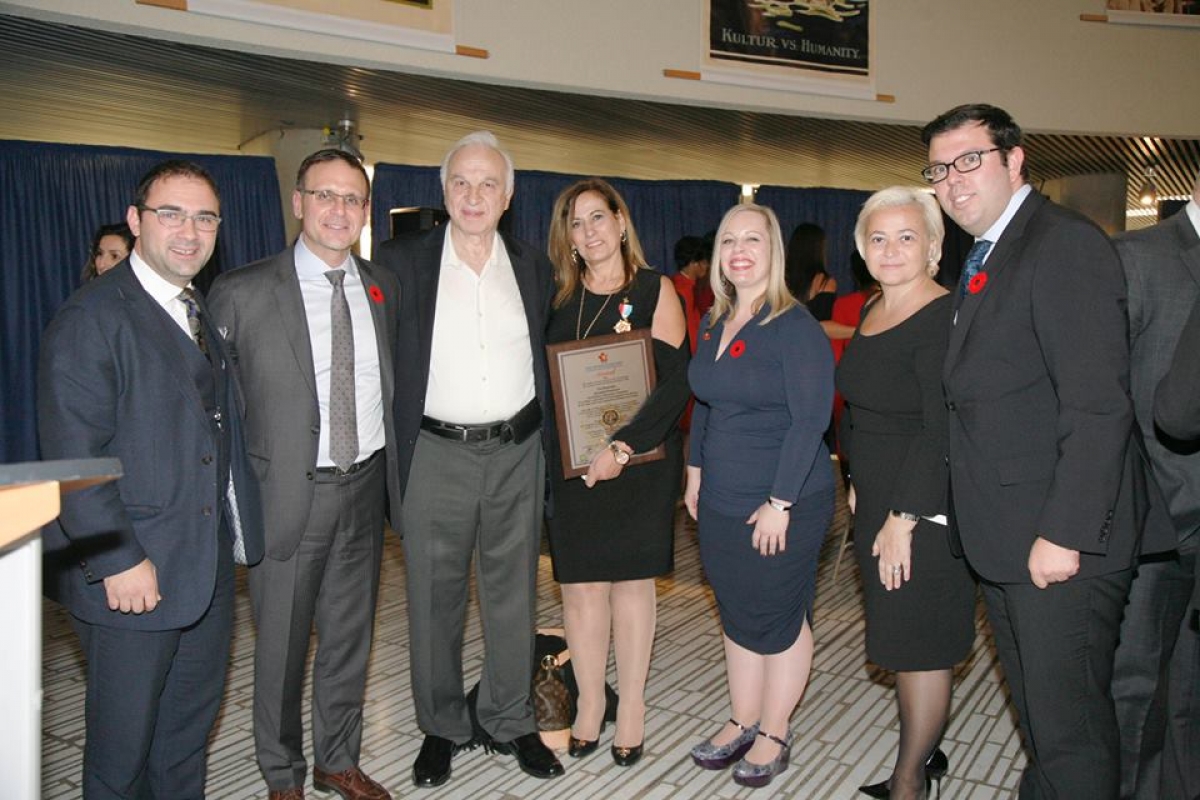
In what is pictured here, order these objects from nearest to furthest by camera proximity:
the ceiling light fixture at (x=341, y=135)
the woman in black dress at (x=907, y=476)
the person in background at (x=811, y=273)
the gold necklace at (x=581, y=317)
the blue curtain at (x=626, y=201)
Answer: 1. the woman in black dress at (x=907, y=476)
2. the gold necklace at (x=581, y=317)
3. the person in background at (x=811, y=273)
4. the ceiling light fixture at (x=341, y=135)
5. the blue curtain at (x=626, y=201)

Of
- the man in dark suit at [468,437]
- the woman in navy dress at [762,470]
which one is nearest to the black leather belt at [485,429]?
the man in dark suit at [468,437]

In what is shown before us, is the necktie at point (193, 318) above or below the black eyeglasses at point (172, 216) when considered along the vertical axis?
below

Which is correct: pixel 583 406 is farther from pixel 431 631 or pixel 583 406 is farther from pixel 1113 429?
pixel 1113 429

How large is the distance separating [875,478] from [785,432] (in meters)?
0.33

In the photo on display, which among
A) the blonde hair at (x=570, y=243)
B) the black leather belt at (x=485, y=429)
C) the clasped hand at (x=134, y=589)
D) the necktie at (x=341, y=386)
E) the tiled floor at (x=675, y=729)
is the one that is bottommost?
the tiled floor at (x=675, y=729)

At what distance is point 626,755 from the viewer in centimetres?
321

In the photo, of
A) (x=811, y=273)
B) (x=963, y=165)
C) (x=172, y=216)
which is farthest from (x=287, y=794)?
(x=811, y=273)

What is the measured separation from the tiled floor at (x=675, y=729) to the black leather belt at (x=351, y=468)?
42.8 inches

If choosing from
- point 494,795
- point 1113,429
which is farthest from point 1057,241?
point 494,795

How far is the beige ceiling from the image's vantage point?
5.66 m

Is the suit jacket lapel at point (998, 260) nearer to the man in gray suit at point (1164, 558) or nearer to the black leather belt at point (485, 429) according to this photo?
the man in gray suit at point (1164, 558)

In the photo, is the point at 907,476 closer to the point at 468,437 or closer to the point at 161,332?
the point at 468,437

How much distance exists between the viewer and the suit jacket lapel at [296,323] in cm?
265

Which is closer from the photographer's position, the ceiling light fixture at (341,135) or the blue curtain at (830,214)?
the ceiling light fixture at (341,135)
